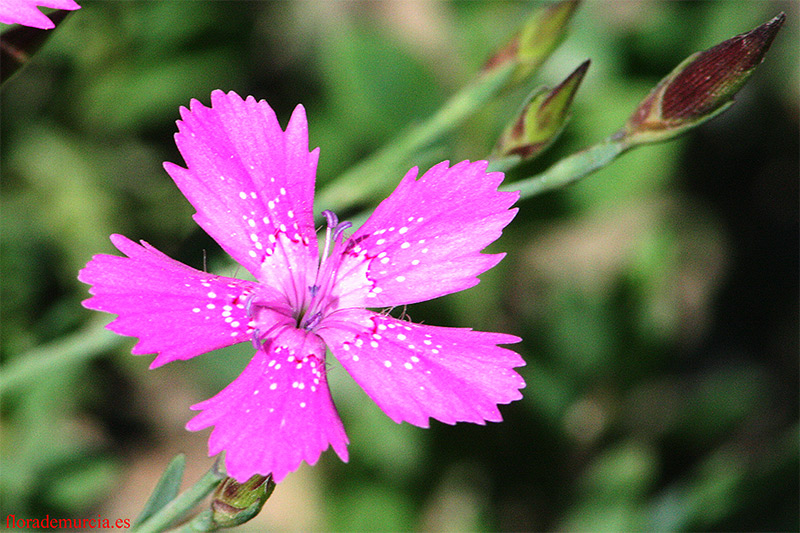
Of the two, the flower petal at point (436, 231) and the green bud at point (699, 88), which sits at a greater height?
the green bud at point (699, 88)

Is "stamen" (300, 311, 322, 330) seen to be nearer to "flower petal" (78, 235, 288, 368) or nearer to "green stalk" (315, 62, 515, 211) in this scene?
"flower petal" (78, 235, 288, 368)

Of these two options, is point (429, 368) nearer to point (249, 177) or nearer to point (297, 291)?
point (297, 291)

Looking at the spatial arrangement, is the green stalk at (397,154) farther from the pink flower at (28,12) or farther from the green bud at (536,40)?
the pink flower at (28,12)

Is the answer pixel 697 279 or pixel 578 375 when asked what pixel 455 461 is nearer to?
pixel 578 375

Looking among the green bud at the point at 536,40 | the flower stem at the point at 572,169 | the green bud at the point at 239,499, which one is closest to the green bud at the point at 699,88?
the flower stem at the point at 572,169

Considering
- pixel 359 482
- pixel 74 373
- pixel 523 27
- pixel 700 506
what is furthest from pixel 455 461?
pixel 523 27

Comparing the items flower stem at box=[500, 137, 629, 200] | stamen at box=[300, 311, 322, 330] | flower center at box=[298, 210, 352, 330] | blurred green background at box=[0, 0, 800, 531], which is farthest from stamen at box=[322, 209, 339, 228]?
blurred green background at box=[0, 0, 800, 531]
